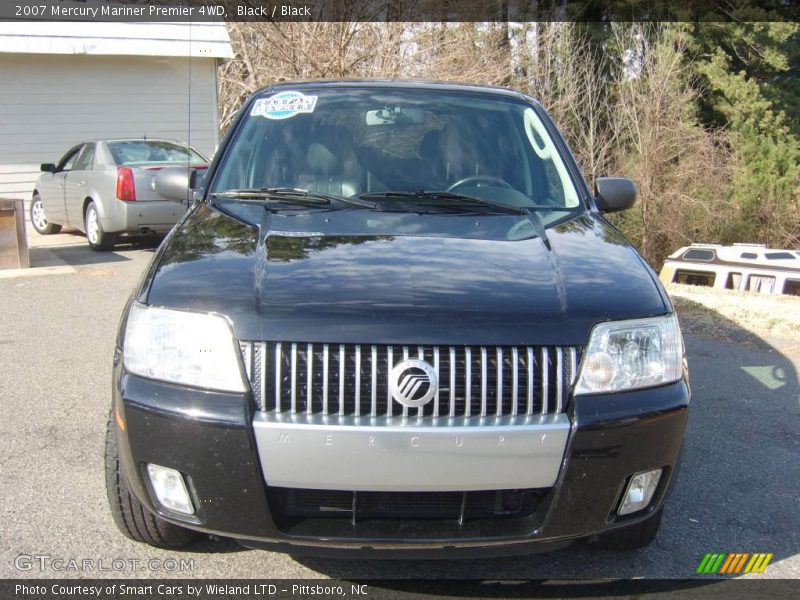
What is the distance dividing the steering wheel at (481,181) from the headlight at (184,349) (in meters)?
1.77

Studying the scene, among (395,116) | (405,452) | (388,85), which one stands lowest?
(405,452)

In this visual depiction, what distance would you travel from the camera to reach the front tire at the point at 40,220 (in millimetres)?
13836

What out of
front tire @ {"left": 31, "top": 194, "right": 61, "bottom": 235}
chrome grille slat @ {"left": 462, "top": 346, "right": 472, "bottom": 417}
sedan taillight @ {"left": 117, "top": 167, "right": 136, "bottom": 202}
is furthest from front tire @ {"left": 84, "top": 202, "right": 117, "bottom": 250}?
chrome grille slat @ {"left": 462, "top": 346, "right": 472, "bottom": 417}

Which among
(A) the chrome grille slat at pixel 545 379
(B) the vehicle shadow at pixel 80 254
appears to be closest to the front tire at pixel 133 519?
(A) the chrome grille slat at pixel 545 379

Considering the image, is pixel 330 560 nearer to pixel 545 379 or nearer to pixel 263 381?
pixel 263 381

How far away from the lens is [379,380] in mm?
2641

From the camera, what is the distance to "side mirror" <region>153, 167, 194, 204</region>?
455 centimetres

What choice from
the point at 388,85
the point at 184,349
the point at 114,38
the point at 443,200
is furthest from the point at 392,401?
the point at 114,38

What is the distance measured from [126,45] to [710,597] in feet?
45.5

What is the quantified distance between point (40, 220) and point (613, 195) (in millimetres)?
11831

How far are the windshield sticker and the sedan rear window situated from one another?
7313 millimetres

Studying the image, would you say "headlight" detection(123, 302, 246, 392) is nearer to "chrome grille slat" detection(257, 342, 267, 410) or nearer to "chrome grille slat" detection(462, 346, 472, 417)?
"chrome grille slat" detection(257, 342, 267, 410)

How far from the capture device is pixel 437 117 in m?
4.50

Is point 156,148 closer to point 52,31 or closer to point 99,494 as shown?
point 52,31
